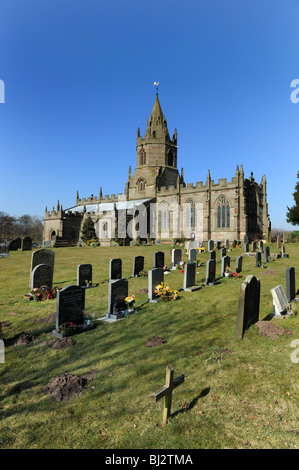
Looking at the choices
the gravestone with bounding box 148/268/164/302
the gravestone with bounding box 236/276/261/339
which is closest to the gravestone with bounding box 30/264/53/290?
the gravestone with bounding box 148/268/164/302

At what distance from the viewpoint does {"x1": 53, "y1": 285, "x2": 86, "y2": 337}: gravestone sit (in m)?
7.82

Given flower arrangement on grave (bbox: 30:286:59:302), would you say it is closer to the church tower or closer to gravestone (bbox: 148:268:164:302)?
gravestone (bbox: 148:268:164:302)

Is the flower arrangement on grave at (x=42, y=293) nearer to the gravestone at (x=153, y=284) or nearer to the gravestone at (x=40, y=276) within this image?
the gravestone at (x=40, y=276)

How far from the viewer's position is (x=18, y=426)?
416 cm

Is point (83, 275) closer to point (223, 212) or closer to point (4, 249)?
point (4, 249)

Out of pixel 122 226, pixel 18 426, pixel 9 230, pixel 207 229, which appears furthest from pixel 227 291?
pixel 9 230

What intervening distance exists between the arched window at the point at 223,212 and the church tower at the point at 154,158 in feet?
42.1

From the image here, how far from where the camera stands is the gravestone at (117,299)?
9052 millimetres

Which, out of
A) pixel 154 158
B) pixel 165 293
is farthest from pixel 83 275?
pixel 154 158

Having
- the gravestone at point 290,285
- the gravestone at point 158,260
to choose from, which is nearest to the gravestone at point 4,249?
the gravestone at point 158,260

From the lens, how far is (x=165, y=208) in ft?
146

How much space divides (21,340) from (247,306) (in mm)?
6261

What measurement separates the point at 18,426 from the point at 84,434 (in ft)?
3.79
